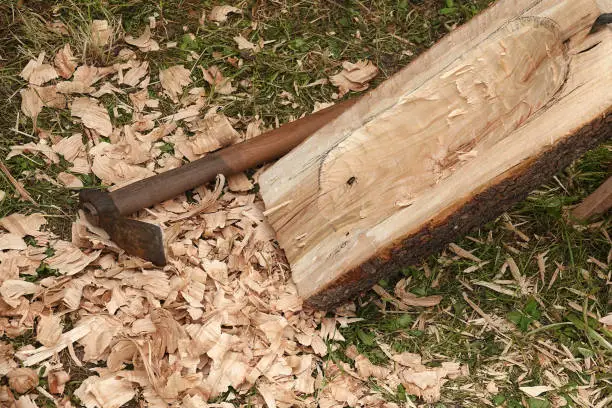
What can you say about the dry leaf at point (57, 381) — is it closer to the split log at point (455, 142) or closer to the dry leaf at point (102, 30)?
the split log at point (455, 142)

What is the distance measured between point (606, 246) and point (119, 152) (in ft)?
7.34

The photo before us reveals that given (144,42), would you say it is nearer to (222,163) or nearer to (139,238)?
(222,163)

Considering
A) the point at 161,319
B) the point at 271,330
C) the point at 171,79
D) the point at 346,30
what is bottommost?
the point at 271,330

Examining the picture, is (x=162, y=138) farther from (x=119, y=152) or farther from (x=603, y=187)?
(x=603, y=187)

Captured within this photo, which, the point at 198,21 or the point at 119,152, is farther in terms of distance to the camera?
the point at 198,21

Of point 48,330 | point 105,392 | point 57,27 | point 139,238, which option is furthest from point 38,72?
point 105,392

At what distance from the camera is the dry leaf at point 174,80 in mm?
3266

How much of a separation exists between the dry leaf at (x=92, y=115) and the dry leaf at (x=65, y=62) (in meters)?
0.17

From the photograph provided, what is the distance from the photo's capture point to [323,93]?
3465 millimetres

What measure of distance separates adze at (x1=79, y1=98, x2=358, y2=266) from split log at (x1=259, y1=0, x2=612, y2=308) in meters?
0.35

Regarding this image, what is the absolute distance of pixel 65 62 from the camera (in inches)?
126

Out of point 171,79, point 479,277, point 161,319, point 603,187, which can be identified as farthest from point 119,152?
point 603,187

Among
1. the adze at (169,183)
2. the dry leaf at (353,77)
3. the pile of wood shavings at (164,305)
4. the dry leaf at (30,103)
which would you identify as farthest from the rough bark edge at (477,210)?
the dry leaf at (30,103)

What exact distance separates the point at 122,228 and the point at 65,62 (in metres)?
1.03
